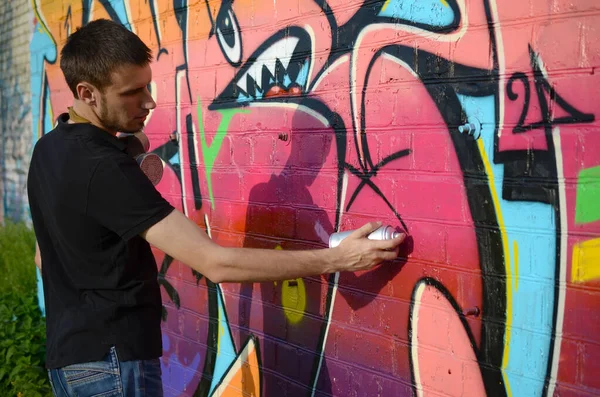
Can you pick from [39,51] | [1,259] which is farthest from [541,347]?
[1,259]

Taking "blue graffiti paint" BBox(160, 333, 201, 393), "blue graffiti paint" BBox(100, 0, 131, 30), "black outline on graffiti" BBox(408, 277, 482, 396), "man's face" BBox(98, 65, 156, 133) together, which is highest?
"blue graffiti paint" BBox(100, 0, 131, 30)

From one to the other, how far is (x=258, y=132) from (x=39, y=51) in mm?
3140

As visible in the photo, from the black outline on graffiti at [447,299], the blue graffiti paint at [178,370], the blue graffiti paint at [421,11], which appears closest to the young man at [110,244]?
the black outline on graffiti at [447,299]

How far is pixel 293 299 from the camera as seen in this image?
342 centimetres

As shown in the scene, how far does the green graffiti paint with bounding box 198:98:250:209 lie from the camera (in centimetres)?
376

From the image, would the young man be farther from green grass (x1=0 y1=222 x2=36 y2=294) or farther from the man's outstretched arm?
green grass (x1=0 y1=222 x2=36 y2=294)

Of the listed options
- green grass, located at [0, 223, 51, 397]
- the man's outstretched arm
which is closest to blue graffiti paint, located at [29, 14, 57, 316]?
green grass, located at [0, 223, 51, 397]

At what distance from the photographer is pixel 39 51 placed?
5844 mm

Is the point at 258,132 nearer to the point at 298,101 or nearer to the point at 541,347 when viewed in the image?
the point at 298,101

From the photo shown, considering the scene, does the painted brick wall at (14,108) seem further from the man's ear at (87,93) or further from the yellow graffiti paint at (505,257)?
the yellow graffiti paint at (505,257)

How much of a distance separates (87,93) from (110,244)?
1.82 ft

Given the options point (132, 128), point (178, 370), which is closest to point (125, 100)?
point (132, 128)

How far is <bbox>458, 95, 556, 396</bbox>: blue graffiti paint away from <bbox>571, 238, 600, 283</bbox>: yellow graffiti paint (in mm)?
78

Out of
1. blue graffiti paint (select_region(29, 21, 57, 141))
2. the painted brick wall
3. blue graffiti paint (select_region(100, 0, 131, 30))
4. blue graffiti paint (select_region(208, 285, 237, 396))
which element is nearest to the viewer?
blue graffiti paint (select_region(208, 285, 237, 396))
